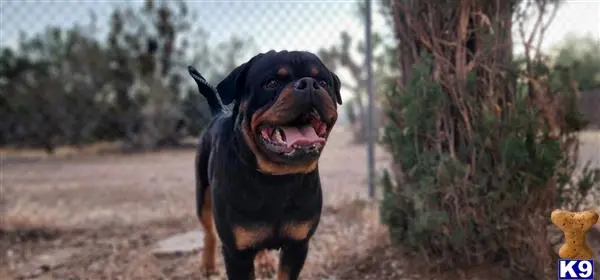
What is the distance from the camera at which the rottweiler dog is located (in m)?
1.96

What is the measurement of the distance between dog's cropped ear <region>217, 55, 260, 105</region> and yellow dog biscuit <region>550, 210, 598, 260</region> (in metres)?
1.20

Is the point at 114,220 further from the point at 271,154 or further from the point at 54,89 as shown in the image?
the point at 54,89

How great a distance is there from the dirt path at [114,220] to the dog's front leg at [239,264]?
123cm

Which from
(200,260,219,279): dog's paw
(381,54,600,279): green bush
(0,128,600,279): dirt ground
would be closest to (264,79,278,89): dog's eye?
(381,54,600,279): green bush

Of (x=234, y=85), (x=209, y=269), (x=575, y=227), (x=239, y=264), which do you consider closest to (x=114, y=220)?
(x=209, y=269)

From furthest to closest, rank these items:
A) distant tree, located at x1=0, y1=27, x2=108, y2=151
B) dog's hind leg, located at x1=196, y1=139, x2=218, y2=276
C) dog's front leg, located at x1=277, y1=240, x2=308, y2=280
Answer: distant tree, located at x1=0, y1=27, x2=108, y2=151, dog's hind leg, located at x1=196, y1=139, x2=218, y2=276, dog's front leg, located at x1=277, y1=240, x2=308, y2=280

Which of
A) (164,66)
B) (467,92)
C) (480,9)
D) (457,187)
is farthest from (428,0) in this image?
(164,66)

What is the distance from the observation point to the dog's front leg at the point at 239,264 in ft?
7.84

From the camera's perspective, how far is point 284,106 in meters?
1.91

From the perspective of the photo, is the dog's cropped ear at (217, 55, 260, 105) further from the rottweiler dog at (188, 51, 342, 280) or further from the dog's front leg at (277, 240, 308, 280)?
the dog's front leg at (277, 240, 308, 280)

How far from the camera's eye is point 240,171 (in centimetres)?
225

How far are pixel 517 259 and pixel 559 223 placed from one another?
1627mm

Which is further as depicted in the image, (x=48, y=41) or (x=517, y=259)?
(x=48, y=41)

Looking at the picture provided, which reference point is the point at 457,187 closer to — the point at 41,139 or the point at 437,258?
the point at 437,258
